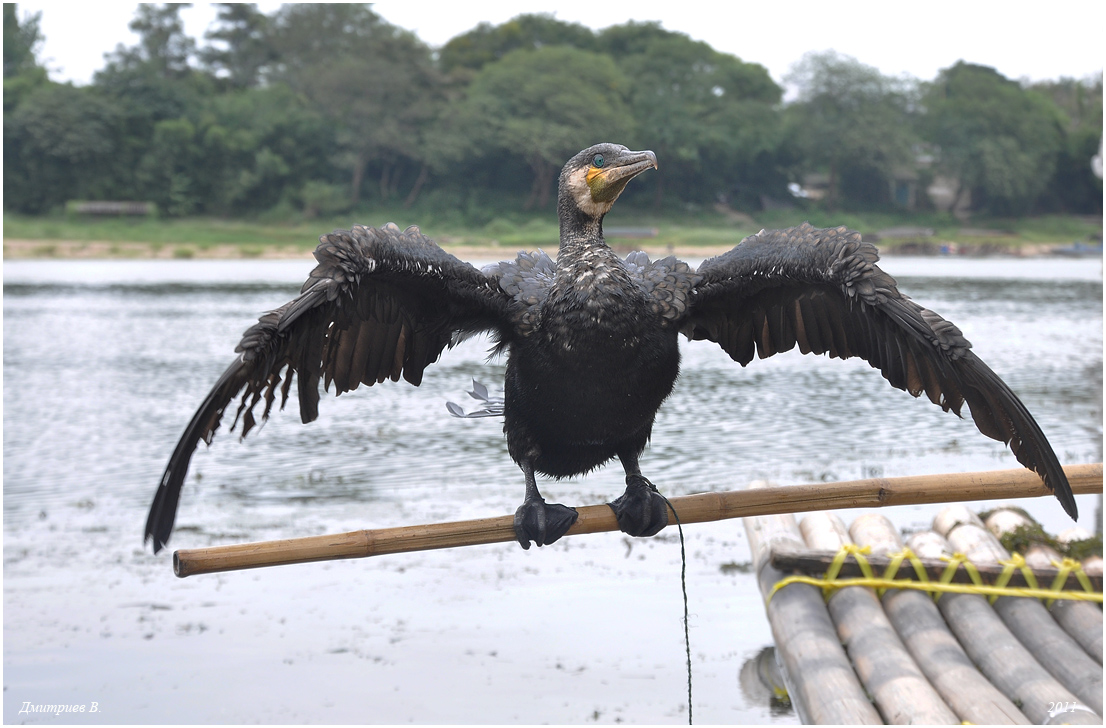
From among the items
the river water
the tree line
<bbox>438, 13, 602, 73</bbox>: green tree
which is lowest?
the river water

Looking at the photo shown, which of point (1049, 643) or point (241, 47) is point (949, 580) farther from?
point (241, 47)

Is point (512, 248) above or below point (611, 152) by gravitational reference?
below

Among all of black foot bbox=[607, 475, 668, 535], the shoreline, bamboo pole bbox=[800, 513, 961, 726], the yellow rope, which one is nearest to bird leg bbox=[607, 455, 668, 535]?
black foot bbox=[607, 475, 668, 535]

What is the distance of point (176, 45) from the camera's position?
55.4m

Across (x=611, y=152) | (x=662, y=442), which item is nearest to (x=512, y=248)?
(x=662, y=442)

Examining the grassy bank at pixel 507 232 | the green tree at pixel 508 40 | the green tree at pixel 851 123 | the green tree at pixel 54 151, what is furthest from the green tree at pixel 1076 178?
the green tree at pixel 54 151

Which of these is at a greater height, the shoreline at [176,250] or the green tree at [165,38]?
the green tree at [165,38]

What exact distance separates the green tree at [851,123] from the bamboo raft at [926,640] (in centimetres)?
3049

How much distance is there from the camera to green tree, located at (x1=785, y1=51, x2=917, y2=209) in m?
36.6

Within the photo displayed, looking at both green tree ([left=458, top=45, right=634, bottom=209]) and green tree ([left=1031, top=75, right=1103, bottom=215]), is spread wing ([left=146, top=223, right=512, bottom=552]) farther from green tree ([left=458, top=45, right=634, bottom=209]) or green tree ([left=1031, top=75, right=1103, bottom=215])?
green tree ([left=1031, top=75, right=1103, bottom=215])

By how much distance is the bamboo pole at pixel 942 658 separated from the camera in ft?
13.7

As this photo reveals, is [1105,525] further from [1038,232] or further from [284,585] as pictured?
[1038,232]

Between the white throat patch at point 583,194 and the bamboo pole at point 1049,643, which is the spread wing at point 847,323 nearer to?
the white throat patch at point 583,194

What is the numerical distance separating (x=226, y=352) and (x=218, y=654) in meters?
9.96
